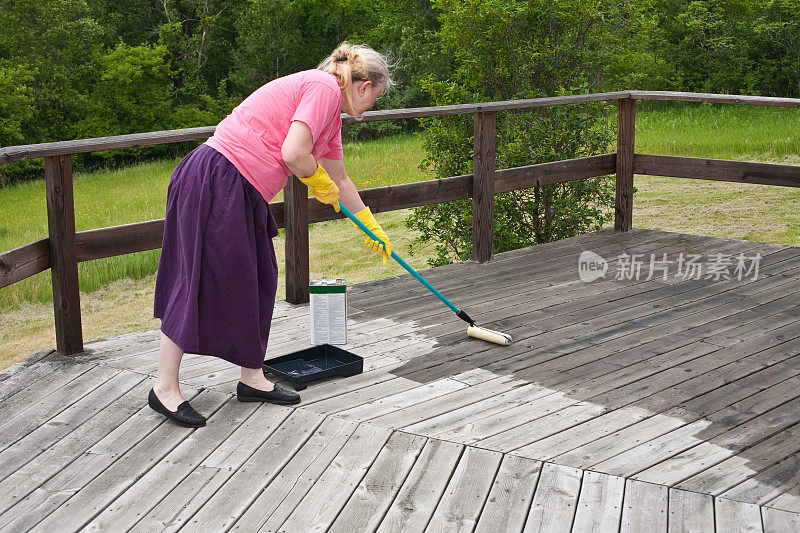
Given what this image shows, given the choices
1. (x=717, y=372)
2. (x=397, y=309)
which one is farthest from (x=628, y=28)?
(x=717, y=372)

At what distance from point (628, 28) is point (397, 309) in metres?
3.98

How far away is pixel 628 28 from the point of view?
7.29 meters

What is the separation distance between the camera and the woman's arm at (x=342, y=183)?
11.1 ft

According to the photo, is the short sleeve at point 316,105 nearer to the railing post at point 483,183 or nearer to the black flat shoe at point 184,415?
the black flat shoe at point 184,415

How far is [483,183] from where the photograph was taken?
199 inches

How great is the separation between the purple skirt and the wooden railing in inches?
25.7

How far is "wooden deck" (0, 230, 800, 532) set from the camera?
2.48 metres

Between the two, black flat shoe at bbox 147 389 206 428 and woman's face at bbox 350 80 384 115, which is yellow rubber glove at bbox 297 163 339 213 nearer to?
woman's face at bbox 350 80 384 115

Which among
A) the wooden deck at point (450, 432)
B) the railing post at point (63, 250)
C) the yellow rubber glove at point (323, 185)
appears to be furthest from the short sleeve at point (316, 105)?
the railing post at point (63, 250)

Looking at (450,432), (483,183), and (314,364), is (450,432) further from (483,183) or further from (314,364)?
(483,183)

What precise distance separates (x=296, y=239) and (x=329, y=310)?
626mm

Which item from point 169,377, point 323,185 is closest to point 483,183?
point 323,185

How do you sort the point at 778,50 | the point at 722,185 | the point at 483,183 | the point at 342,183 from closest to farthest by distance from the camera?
the point at 342,183, the point at 483,183, the point at 722,185, the point at 778,50

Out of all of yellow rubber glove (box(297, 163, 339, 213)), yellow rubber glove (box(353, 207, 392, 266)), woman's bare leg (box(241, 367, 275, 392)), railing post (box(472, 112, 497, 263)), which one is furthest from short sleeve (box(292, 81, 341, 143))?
railing post (box(472, 112, 497, 263))
